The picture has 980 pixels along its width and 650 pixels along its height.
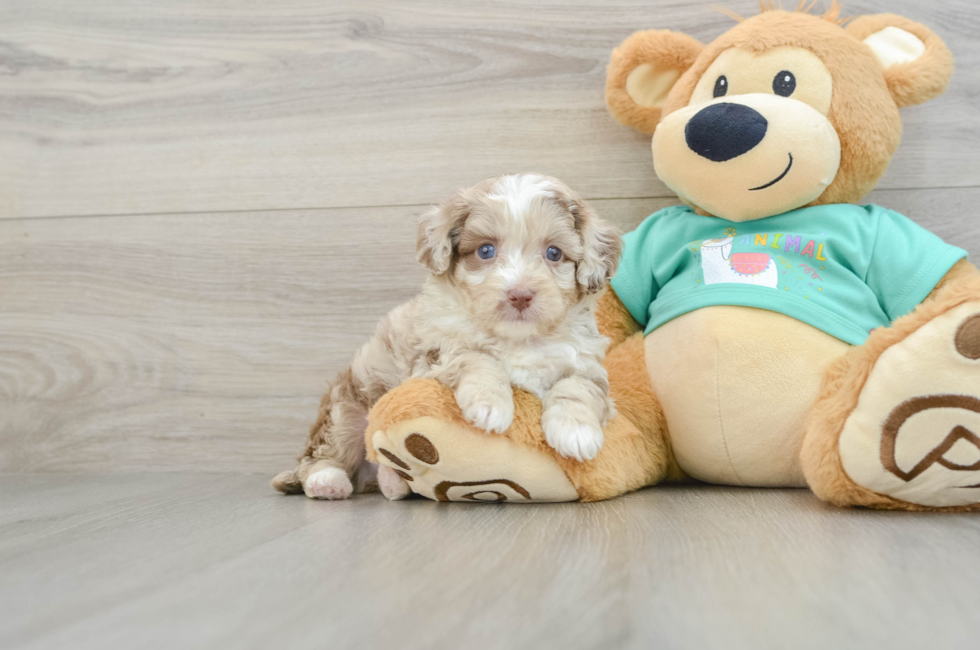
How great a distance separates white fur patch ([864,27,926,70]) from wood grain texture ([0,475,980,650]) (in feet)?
2.97

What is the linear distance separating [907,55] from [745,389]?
0.78 metres

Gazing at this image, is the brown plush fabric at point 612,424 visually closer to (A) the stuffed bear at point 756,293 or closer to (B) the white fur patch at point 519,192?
(A) the stuffed bear at point 756,293

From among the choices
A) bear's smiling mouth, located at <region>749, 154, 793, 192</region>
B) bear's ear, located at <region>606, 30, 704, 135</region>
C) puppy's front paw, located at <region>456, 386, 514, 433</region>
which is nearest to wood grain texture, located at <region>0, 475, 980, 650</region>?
puppy's front paw, located at <region>456, 386, 514, 433</region>

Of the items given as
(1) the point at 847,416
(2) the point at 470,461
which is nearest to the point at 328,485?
(2) the point at 470,461

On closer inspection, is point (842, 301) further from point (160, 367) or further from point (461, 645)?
point (160, 367)

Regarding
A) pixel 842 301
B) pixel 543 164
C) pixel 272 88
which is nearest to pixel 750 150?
pixel 842 301

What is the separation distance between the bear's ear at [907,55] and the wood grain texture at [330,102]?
224mm

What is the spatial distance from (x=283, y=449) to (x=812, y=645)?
1547 millimetres

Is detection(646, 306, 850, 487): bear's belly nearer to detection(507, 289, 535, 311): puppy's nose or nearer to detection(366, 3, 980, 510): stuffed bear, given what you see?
detection(366, 3, 980, 510): stuffed bear

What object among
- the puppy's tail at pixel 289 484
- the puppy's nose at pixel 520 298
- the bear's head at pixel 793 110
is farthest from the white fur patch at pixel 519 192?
the puppy's tail at pixel 289 484

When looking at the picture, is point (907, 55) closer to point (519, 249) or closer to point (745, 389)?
point (745, 389)

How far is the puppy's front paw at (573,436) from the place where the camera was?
3.87ft

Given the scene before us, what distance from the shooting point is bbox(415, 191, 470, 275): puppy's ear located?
1.33 m

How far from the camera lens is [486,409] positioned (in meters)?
1.18
